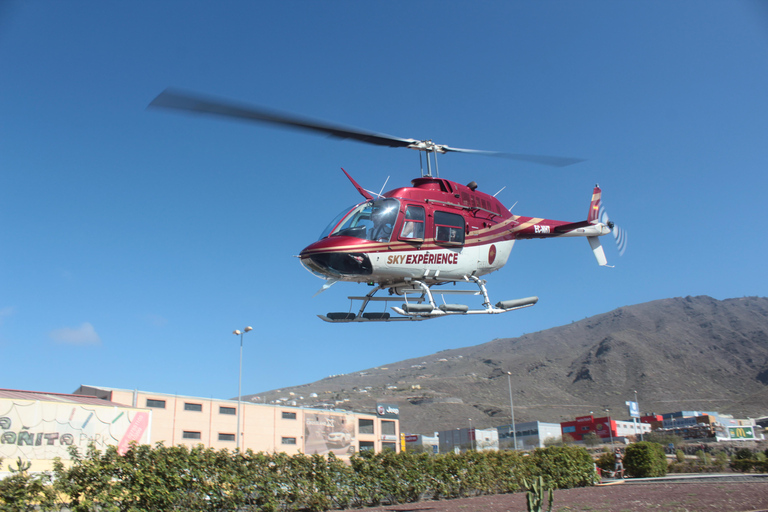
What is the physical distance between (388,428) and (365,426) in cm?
557

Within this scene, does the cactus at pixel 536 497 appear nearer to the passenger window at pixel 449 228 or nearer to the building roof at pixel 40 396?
the passenger window at pixel 449 228

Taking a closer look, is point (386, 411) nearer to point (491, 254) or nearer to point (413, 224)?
point (491, 254)

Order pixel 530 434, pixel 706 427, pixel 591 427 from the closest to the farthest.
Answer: pixel 706 427 → pixel 591 427 → pixel 530 434

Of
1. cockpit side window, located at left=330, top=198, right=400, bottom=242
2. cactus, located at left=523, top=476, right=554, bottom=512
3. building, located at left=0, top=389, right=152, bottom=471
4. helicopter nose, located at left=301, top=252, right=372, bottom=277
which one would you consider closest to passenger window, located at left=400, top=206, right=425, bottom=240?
cockpit side window, located at left=330, top=198, right=400, bottom=242

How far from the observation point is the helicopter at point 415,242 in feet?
47.4

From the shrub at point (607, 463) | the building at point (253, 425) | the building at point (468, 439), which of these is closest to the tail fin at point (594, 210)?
the shrub at point (607, 463)

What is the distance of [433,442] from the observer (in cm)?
10938

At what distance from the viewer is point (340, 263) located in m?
14.4

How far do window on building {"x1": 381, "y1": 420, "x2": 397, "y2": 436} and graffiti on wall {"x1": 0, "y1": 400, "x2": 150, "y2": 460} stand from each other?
4199cm

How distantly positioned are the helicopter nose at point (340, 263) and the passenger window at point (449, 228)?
248 centimetres

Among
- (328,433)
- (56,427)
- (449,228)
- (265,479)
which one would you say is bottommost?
(328,433)

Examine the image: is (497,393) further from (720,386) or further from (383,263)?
(383,263)

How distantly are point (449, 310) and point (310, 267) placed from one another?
4.02 m

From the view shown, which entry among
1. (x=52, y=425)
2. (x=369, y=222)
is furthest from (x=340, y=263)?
(x=52, y=425)
